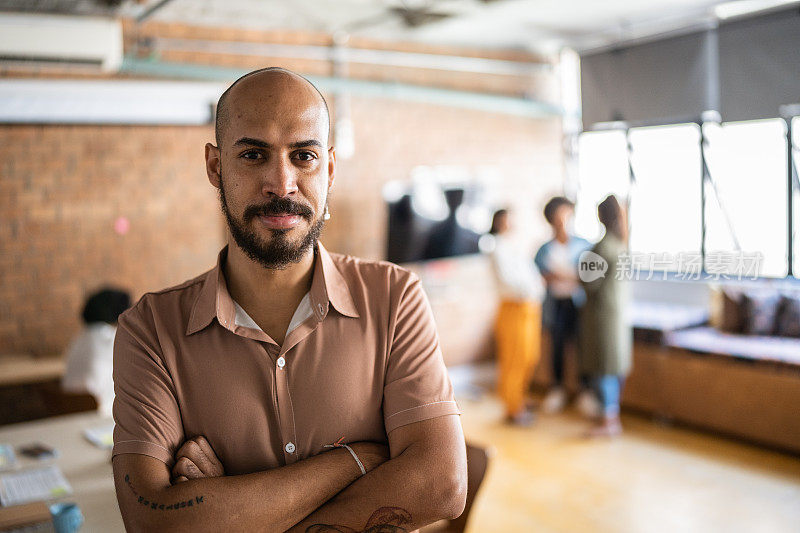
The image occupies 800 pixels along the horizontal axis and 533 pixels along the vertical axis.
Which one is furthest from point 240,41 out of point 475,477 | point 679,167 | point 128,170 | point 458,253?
point 475,477

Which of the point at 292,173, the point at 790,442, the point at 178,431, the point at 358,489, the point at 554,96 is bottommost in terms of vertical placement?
the point at 790,442

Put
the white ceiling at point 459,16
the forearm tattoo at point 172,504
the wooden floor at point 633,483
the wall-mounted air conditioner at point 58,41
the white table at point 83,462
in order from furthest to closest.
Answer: the white ceiling at point 459,16, the wall-mounted air conditioner at point 58,41, the wooden floor at point 633,483, the white table at point 83,462, the forearm tattoo at point 172,504

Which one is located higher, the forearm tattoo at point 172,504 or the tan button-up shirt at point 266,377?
the tan button-up shirt at point 266,377

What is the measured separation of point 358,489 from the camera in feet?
4.91

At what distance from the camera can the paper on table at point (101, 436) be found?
9.43 feet

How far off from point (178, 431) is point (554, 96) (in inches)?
259

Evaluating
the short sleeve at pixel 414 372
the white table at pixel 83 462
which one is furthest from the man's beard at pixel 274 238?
the white table at pixel 83 462

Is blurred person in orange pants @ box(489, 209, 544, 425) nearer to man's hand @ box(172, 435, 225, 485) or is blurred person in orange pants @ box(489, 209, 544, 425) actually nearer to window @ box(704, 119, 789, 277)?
window @ box(704, 119, 789, 277)

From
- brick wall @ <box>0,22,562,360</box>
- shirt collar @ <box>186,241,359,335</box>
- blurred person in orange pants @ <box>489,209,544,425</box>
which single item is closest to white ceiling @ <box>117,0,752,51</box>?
brick wall @ <box>0,22,562,360</box>

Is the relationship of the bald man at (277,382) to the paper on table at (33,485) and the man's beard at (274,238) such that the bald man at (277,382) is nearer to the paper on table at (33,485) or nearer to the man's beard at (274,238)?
the man's beard at (274,238)

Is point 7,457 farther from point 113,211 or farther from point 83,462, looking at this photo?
point 113,211

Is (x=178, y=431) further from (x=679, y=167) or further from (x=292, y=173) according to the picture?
(x=679, y=167)

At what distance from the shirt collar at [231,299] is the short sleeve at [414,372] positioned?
0.12 meters

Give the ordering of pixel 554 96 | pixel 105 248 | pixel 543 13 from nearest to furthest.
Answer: pixel 105 248 → pixel 543 13 → pixel 554 96
